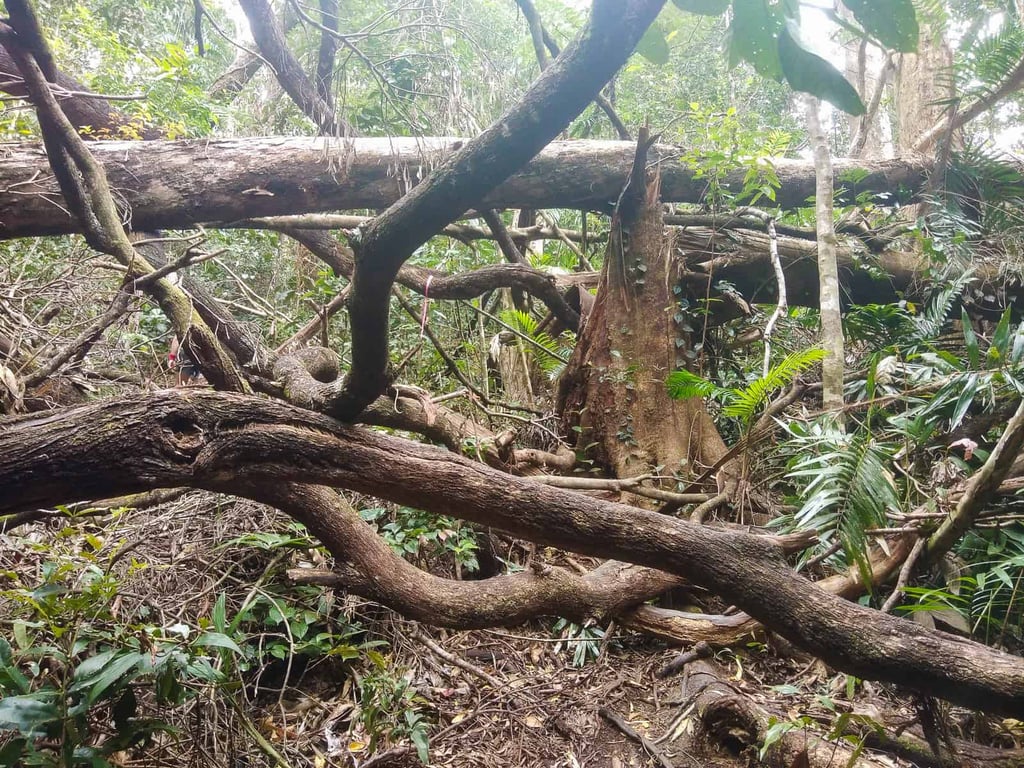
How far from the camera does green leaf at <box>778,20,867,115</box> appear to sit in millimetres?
709

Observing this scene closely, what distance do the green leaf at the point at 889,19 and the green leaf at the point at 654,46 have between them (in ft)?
1.24

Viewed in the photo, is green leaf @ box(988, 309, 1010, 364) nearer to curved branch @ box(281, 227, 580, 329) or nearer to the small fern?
the small fern

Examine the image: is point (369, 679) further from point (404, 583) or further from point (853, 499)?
point (853, 499)

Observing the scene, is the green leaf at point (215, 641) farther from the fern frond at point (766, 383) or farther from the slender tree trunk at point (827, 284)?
the slender tree trunk at point (827, 284)

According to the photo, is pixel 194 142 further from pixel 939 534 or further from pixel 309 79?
pixel 939 534

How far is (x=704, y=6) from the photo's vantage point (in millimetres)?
823

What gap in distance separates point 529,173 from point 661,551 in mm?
3029

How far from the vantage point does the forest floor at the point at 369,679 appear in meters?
2.37

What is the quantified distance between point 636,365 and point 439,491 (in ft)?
8.03

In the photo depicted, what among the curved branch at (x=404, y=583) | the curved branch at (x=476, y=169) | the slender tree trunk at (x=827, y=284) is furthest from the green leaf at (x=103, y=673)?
the slender tree trunk at (x=827, y=284)

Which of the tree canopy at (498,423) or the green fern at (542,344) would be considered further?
the green fern at (542,344)

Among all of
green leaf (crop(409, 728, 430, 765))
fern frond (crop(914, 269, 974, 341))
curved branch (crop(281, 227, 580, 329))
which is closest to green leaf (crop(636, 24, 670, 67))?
green leaf (crop(409, 728, 430, 765))

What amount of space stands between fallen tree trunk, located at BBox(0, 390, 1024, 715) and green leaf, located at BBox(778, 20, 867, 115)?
167cm

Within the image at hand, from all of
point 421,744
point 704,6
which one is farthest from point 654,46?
point 421,744
